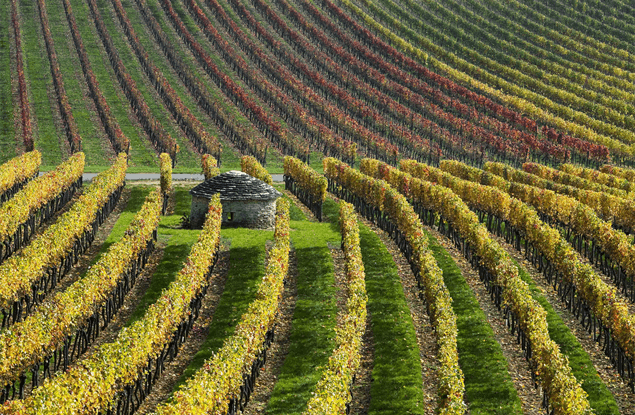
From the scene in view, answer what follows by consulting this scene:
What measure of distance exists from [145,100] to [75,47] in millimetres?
28850

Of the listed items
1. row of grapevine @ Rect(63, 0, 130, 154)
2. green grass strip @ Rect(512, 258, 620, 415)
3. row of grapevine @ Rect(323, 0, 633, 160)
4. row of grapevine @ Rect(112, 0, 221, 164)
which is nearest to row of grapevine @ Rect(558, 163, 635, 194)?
row of grapevine @ Rect(323, 0, 633, 160)

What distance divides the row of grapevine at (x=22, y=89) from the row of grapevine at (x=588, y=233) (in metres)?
65.5

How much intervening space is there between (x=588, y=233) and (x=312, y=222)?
2373 cm

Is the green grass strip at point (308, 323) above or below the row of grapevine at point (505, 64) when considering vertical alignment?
below

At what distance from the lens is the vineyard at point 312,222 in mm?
37500

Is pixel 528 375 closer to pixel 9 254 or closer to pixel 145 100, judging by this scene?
pixel 9 254

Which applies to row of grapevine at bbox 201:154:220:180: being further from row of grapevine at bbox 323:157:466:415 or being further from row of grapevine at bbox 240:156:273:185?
row of grapevine at bbox 323:157:466:415

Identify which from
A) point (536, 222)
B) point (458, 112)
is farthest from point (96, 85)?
point (536, 222)

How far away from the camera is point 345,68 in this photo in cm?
14812

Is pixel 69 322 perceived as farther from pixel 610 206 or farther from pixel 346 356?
pixel 610 206

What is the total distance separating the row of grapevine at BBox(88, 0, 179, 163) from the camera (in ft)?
365

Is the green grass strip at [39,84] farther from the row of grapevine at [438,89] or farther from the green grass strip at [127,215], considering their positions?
the row of grapevine at [438,89]

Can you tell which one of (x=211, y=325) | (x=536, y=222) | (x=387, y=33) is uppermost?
(x=387, y=33)

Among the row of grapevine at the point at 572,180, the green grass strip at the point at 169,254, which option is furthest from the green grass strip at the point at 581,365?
the row of grapevine at the point at 572,180
